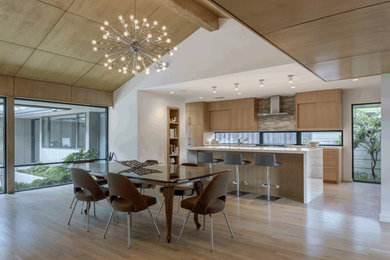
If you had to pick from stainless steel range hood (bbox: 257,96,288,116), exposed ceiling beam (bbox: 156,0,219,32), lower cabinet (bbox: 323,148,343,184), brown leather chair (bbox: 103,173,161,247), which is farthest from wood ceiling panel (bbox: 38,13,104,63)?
lower cabinet (bbox: 323,148,343,184)

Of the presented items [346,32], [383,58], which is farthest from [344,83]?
[346,32]

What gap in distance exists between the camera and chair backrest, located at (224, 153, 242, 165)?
17.7 feet

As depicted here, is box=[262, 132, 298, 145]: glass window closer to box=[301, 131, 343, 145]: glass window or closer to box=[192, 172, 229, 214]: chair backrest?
box=[301, 131, 343, 145]: glass window

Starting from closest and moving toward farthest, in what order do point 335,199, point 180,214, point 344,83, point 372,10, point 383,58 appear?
point 372,10 → point 383,58 → point 180,214 → point 335,199 → point 344,83

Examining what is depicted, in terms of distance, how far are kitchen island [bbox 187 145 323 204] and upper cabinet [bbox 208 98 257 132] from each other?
303 cm

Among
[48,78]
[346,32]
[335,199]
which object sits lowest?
[335,199]

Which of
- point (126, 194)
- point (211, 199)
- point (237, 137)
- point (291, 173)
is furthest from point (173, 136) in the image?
point (211, 199)

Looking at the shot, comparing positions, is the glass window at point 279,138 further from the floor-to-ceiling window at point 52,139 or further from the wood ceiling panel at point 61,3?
the wood ceiling panel at point 61,3

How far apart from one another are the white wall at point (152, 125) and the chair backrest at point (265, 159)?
122 inches

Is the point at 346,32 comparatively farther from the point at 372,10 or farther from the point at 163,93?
the point at 163,93

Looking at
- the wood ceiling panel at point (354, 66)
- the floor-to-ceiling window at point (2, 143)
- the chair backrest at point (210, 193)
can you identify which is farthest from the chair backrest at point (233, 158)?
the floor-to-ceiling window at point (2, 143)

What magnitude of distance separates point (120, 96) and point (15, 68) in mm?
2541

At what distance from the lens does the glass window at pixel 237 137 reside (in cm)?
907

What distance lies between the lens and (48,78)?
242 inches
